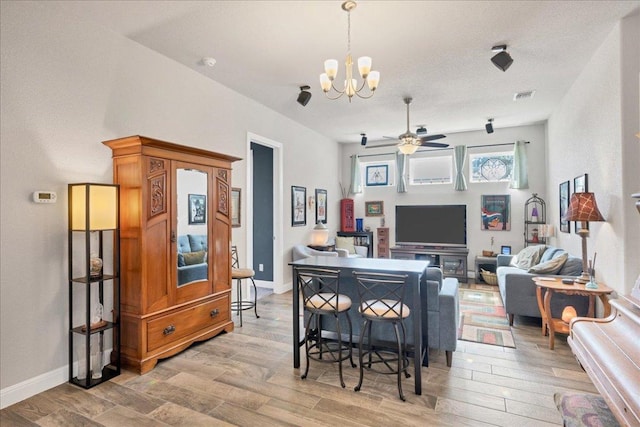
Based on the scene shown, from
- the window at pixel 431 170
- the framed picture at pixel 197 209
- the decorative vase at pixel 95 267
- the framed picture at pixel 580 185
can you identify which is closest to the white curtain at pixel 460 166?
the window at pixel 431 170

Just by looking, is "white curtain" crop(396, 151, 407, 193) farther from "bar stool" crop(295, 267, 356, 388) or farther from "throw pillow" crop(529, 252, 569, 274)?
"bar stool" crop(295, 267, 356, 388)

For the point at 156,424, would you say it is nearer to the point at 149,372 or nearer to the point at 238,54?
the point at 149,372

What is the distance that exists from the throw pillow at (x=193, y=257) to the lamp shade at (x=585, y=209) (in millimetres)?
3888

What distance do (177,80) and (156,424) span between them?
3.37 m

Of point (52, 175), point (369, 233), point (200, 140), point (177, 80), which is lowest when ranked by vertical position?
point (369, 233)

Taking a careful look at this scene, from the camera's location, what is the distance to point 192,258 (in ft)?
11.4

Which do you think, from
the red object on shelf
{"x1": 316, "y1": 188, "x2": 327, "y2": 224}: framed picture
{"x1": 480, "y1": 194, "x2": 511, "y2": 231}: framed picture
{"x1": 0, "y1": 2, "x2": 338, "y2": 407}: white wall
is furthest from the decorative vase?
{"x1": 480, "y1": 194, "x2": 511, "y2": 231}: framed picture

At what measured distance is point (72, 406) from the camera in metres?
2.48

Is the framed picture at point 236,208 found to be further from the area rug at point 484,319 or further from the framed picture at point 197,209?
the area rug at point 484,319

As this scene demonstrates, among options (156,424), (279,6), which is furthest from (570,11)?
(156,424)

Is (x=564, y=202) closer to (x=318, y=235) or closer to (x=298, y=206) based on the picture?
(x=318, y=235)

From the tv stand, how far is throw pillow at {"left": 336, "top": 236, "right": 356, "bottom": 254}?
3.14 feet

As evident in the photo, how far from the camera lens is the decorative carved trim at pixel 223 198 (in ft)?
12.4

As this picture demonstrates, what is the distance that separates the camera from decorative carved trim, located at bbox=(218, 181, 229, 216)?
3793 mm
